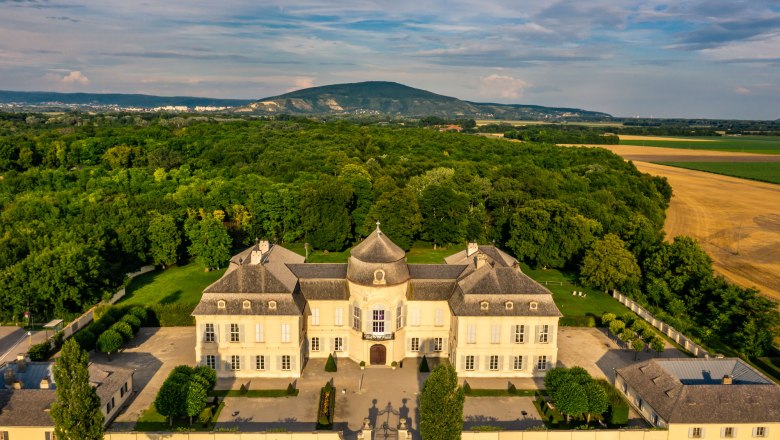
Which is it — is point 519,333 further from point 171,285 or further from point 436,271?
point 171,285

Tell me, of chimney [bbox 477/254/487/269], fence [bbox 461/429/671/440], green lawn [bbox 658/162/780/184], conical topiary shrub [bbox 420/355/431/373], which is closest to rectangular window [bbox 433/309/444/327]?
conical topiary shrub [bbox 420/355/431/373]

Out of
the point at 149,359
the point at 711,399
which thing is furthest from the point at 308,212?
the point at 711,399

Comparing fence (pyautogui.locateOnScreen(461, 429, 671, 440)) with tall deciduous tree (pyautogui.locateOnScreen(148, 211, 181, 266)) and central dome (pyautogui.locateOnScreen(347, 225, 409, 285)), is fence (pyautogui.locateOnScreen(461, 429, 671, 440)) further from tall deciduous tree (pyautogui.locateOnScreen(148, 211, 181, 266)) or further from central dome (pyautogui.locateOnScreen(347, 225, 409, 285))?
tall deciduous tree (pyautogui.locateOnScreen(148, 211, 181, 266))

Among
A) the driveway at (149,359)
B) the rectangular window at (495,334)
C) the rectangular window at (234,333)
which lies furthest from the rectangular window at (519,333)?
the driveway at (149,359)

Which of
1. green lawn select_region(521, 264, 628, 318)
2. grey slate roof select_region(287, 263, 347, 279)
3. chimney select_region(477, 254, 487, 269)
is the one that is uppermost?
chimney select_region(477, 254, 487, 269)

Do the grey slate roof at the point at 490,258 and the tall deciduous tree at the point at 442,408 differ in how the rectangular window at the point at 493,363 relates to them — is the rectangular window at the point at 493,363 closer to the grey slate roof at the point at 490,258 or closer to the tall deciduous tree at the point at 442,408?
the grey slate roof at the point at 490,258

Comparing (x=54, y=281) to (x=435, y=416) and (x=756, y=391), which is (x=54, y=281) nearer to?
(x=435, y=416)
